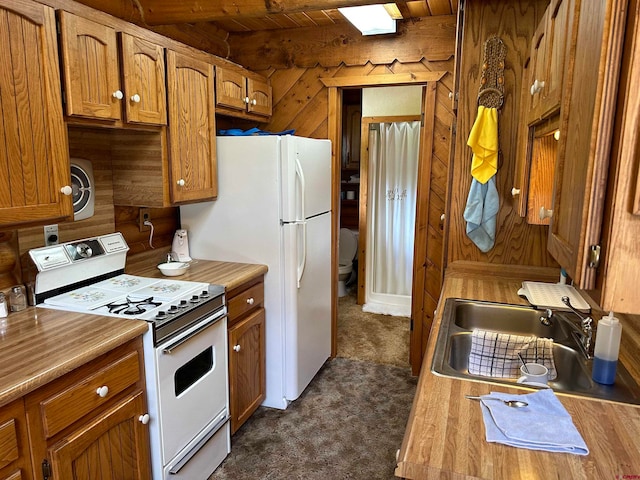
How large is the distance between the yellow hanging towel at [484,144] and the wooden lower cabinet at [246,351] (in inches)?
54.5

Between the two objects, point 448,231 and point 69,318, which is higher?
point 448,231

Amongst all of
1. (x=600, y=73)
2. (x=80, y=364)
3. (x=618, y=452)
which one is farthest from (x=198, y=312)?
(x=600, y=73)

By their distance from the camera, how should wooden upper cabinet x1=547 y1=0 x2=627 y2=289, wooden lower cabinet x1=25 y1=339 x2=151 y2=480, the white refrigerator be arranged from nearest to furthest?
wooden upper cabinet x1=547 y1=0 x2=627 y2=289
wooden lower cabinet x1=25 y1=339 x2=151 y2=480
the white refrigerator

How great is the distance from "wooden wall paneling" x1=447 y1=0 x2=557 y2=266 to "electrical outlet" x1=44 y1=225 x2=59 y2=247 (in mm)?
2053

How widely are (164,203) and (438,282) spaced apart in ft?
6.29

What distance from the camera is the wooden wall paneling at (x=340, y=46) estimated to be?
2.95 metres

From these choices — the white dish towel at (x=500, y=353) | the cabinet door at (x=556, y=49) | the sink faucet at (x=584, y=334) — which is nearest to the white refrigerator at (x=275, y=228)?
the white dish towel at (x=500, y=353)

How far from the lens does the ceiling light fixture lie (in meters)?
2.55

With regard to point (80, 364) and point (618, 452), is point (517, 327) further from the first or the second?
point (80, 364)

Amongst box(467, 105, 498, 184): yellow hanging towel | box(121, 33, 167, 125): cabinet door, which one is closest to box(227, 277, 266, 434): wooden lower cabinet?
box(121, 33, 167, 125): cabinet door

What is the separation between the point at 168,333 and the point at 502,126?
2.00m

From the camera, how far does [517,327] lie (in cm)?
201

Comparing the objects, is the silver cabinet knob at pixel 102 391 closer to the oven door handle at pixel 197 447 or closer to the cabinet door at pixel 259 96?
the oven door handle at pixel 197 447

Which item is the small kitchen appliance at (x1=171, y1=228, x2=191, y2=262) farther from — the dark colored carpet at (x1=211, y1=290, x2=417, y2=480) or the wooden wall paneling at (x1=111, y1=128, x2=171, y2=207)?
the dark colored carpet at (x1=211, y1=290, x2=417, y2=480)
